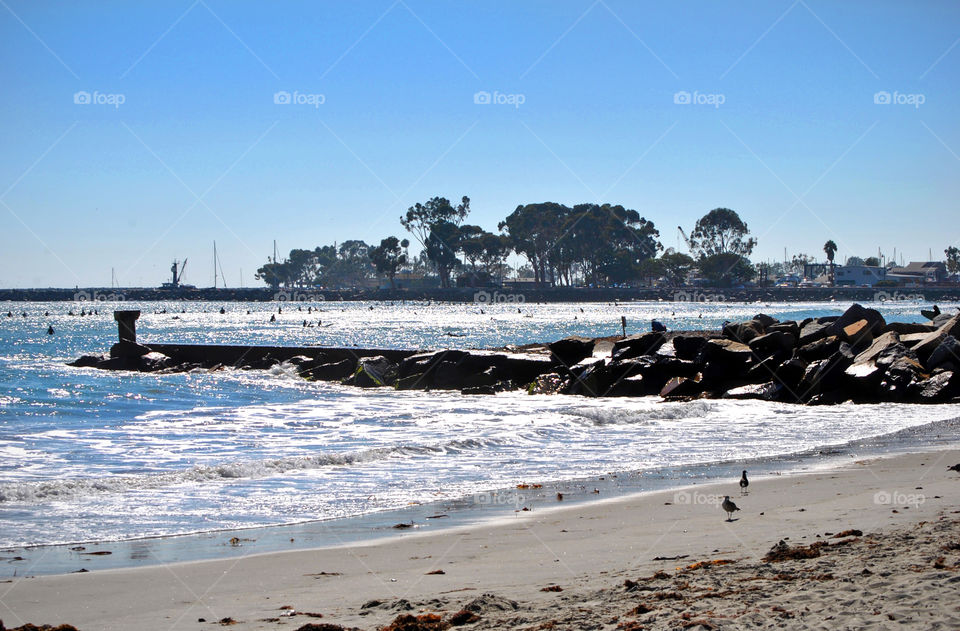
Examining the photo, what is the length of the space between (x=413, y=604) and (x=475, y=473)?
22.2 ft

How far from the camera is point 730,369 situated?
22.2 meters

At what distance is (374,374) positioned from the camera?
92.0 feet

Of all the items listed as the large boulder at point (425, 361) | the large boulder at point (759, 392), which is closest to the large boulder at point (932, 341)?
the large boulder at point (759, 392)

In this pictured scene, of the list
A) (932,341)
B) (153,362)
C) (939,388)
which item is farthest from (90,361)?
(939,388)

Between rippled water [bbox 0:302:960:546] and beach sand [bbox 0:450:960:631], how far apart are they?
217cm

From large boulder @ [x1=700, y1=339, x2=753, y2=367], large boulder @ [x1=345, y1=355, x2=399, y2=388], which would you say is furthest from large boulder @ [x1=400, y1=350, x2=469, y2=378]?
large boulder @ [x1=700, y1=339, x2=753, y2=367]

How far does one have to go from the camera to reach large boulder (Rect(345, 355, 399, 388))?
27.9m

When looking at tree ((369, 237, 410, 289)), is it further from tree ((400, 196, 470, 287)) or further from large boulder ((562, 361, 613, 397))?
large boulder ((562, 361, 613, 397))

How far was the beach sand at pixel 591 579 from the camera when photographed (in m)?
5.09

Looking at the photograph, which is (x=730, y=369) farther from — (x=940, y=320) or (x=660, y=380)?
(x=940, y=320)

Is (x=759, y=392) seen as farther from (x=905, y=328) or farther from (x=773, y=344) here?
(x=905, y=328)

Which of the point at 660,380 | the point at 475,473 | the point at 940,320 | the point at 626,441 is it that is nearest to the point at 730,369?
the point at 660,380

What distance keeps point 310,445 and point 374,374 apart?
12403mm

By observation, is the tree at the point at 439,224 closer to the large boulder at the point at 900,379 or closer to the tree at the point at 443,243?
the tree at the point at 443,243
